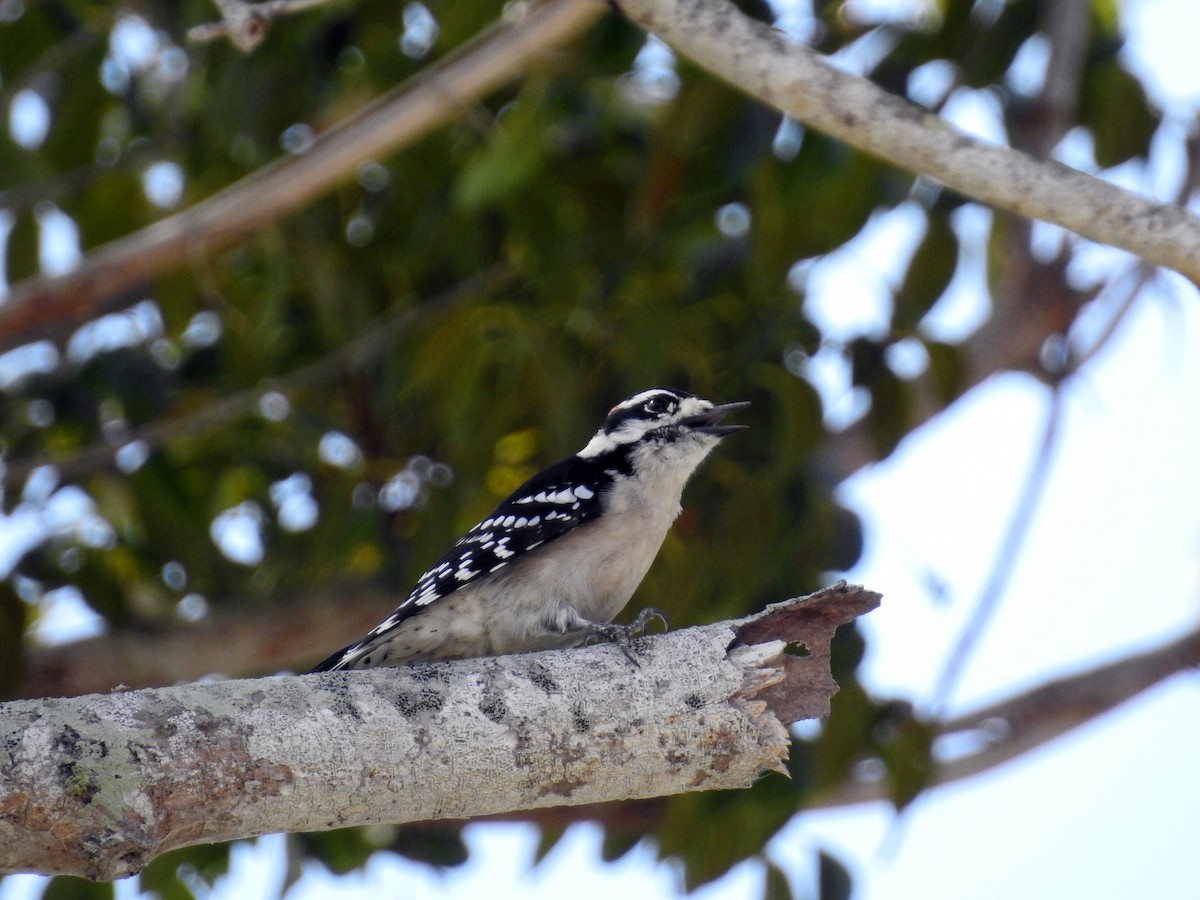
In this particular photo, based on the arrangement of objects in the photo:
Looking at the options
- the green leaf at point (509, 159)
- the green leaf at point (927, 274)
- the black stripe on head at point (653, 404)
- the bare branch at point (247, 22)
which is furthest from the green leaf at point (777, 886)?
the bare branch at point (247, 22)

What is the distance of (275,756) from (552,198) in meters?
3.24

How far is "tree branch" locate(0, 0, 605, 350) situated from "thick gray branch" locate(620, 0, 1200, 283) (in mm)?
817

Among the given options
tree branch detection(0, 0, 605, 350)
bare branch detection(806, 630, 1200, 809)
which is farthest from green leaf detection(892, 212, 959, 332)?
bare branch detection(806, 630, 1200, 809)

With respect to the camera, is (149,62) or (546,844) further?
(149,62)

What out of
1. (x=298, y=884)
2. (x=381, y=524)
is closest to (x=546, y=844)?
(x=298, y=884)

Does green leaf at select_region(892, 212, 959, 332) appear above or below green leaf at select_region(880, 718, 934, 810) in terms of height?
above

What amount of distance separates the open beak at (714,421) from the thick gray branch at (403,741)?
160cm

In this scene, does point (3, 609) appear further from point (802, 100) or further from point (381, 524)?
point (802, 100)

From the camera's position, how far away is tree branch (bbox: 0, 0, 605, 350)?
4.85 m

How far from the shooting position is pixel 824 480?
5.65 m

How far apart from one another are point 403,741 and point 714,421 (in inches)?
92.4

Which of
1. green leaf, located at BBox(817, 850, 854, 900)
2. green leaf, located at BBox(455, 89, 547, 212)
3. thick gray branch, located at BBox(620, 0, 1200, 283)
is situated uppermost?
thick gray branch, located at BBox(620, 0, 1200, 283)

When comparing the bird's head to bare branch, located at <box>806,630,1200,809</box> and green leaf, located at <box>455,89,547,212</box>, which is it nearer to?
green leaf, located at <box>455,89,547,212</box>

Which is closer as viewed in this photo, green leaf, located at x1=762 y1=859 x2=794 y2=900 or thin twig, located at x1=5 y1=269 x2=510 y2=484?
green leaf, located at x1=762 y1=859 x2=794 y2=900
